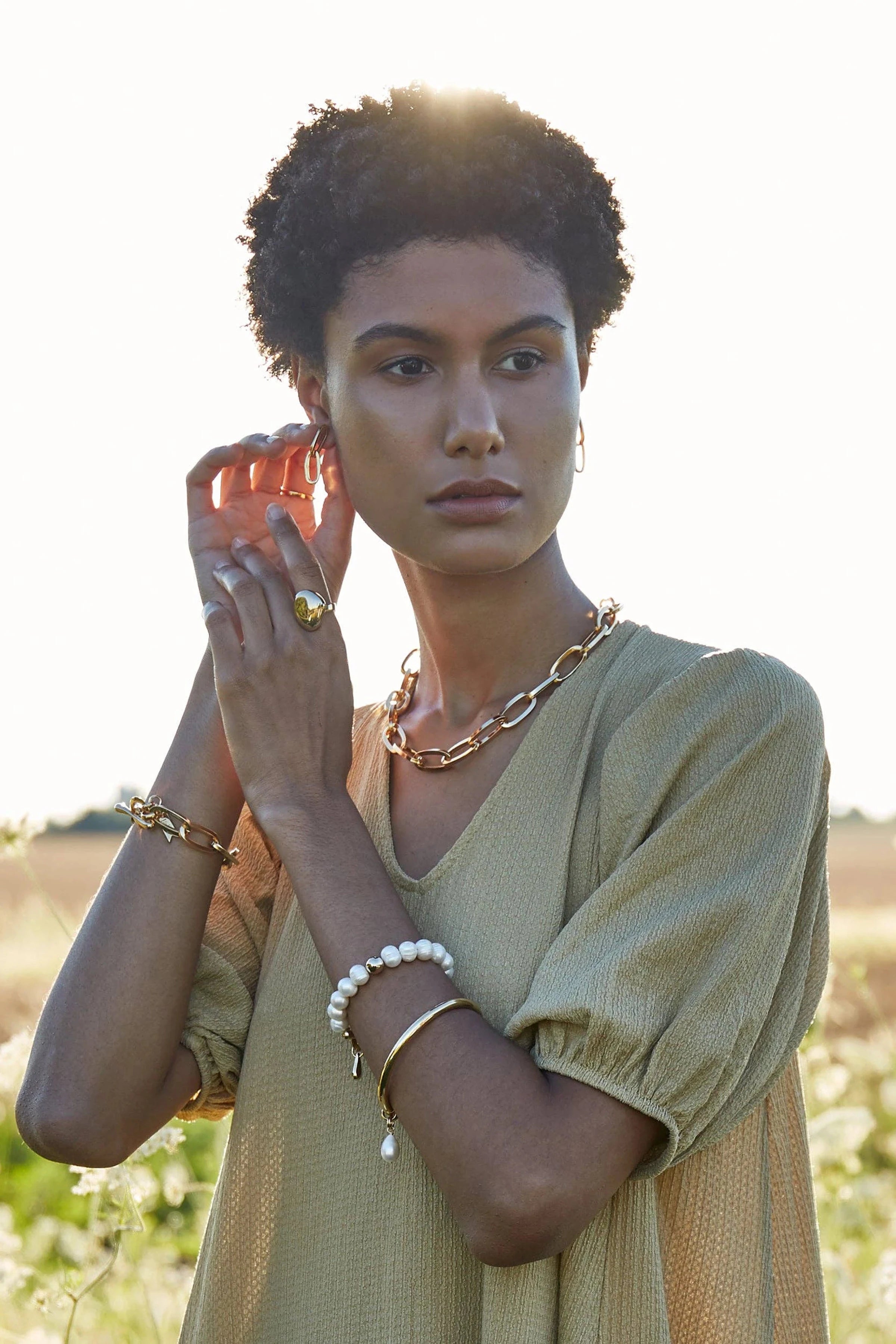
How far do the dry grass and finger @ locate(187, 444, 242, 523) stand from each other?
2.49 ft

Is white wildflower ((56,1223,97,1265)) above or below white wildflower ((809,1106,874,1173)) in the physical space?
below

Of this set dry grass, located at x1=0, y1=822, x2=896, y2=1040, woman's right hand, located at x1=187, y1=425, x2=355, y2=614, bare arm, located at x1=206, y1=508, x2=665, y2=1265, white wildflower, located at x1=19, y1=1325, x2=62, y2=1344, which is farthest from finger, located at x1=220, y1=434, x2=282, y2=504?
white wildflower, located at x1=19, y1=1325, x2=62, y2=1344

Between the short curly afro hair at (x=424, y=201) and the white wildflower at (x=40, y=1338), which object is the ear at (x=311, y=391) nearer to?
the short curly afro hair at (x=424, y=201)

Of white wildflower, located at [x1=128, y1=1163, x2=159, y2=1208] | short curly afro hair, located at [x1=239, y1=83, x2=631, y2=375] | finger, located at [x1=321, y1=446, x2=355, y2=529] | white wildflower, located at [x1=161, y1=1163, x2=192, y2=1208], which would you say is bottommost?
white wildflower, located at [x1=161, y1=1163, x2=192, y2=1208]

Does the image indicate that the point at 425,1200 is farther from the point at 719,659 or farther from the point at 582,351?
the point at 582,351

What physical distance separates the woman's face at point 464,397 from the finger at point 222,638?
30 cm

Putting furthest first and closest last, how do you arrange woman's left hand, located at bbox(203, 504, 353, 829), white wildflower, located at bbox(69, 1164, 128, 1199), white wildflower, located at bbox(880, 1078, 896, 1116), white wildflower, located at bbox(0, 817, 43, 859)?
white wildflower, located at bbox(880, 1078, 896, 1116)
white wildflower, located at bbox(0, 817, 43, 859)
white wildflower, located at bbox(69, 1164, 128, 1199)
woman's left hand, located at bbox(203, 504, 353, 829)

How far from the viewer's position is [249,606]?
241 centimetres

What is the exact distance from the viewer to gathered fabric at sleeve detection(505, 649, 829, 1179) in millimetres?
1821

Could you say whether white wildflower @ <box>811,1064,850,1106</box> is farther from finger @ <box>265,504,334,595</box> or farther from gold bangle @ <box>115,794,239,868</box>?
finger @ <box>265,504,334,595</box>

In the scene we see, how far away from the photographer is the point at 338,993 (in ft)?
6.47

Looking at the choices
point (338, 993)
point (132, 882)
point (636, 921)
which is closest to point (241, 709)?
point (132, 882)

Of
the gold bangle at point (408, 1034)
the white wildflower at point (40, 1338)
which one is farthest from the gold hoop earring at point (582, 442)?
the white wildflower at point (40, 1338)

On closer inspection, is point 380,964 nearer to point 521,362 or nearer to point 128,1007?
point 128,1007
